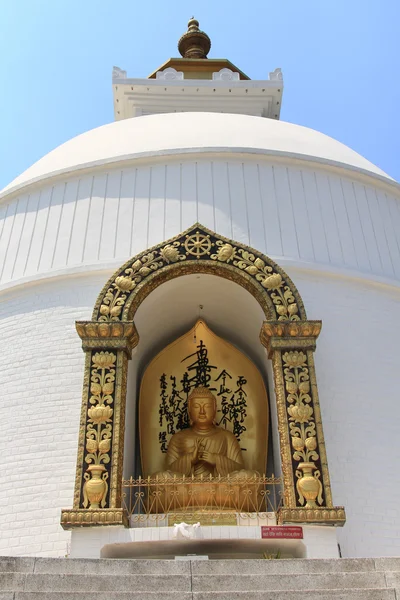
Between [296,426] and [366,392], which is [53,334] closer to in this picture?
[296,426]

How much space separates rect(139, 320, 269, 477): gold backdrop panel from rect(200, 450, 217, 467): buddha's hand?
1.66 ft

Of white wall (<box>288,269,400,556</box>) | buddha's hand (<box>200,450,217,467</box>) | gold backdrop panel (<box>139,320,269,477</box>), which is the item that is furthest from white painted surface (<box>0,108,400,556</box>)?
buddha's hand (<box>200,450,217,467</box>)

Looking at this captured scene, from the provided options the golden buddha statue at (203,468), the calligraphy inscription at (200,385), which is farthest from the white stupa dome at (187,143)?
the golden buddha statue at (203,468)

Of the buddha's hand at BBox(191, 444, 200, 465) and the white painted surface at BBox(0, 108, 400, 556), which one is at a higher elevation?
the white painted surface at BBox(0, 108, 400, 556)

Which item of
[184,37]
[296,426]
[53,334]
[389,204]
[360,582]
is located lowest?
[360,582]

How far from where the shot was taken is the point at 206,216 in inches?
392

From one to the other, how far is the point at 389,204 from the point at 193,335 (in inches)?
148

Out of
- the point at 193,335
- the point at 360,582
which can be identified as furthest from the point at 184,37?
the point at 360,582

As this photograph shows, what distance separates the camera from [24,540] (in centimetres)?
782

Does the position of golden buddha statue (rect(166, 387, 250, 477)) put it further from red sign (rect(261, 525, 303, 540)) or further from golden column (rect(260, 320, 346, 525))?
red sign (rect(261, 525, 303, 540))

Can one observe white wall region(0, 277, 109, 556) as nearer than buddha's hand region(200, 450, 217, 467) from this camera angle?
Yes

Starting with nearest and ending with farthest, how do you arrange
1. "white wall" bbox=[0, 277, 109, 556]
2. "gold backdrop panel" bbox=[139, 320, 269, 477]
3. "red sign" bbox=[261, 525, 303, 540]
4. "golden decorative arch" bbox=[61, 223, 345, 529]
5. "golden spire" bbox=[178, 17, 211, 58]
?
"red sign" bbox=[261, 525, 303, 540]
"golden decorative arch" bbox=[61, 223, 345, 529]
"white wall" bbox=[0, 277, 109, 556]
"gold backdrop panel" bbox=[139, 320, 269, 477]
"golden spire" bbox=[178, 17, 211, 58]

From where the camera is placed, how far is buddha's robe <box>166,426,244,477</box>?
8.73 m

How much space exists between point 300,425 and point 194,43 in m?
15.3
